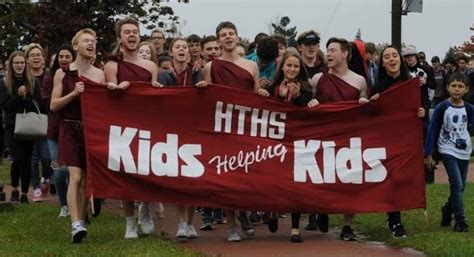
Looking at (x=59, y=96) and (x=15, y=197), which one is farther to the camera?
(x=15, y=197)

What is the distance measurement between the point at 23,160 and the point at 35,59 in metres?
1.29

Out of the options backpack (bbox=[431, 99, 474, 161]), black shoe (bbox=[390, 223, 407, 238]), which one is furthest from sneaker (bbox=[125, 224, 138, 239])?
backpack (bbox=[431, 99, 474, 161])

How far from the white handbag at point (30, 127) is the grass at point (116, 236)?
869mm

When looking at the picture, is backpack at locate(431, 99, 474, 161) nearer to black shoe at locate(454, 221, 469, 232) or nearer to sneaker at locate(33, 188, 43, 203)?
black shoe at locate(454, 221, 469, 232)

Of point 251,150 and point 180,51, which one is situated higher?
point 180,51

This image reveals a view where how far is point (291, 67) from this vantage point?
8.17 metres

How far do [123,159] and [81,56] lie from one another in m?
1.07

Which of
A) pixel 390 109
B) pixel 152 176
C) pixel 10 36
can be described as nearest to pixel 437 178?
pixel 390 109

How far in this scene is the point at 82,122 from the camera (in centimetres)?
797

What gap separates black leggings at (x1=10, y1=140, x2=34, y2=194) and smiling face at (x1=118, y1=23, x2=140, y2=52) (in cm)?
332

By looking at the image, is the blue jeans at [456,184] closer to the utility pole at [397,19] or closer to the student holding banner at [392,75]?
the student holding banner at [392,75]

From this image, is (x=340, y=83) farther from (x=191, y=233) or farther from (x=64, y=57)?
(x=64, y=57)

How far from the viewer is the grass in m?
7.29

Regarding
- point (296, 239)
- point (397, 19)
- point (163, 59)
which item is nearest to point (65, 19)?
point (397, 19)
